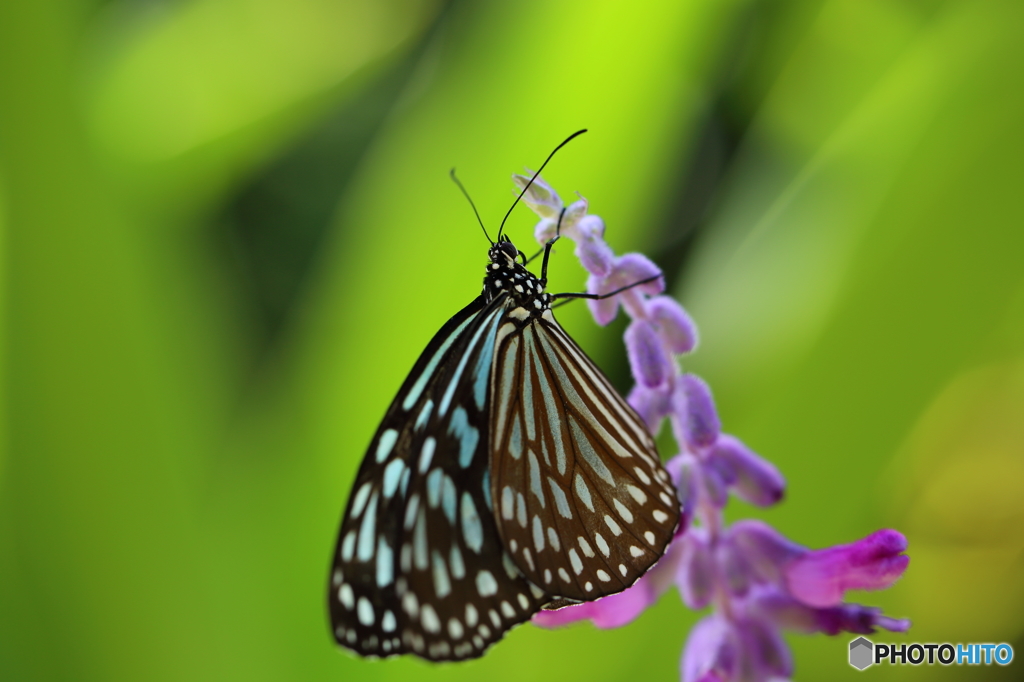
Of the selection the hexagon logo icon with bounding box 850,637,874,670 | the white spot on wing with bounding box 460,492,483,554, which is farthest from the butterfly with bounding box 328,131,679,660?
the hexagon logo icon with bounding box 850,637,874,670

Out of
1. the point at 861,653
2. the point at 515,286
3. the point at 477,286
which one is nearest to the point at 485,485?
the point at 515,286

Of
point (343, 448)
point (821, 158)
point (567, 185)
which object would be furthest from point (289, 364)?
point (821, 158)

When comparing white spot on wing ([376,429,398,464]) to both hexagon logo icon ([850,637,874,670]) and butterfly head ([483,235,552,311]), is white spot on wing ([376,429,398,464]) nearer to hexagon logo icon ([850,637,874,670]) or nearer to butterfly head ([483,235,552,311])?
butterfly head ([483,235,552,311])

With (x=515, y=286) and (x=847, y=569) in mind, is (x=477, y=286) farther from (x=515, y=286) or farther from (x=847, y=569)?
(x=847, y=569)

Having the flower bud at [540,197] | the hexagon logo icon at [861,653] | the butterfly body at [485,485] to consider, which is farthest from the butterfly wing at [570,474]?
the hexagon logo icon at [861,653]

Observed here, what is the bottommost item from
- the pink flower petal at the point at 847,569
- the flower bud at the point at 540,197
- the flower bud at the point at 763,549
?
the pink flower petal at the point at 847,569

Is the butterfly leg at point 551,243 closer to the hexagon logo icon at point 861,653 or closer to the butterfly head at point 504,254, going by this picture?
the butterfly head at point 504,254

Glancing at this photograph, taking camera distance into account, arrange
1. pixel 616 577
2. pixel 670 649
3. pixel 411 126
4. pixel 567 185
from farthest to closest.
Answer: pixel 411 126 < pixel 670 649 < pixel 567 185 < pixel 616 577

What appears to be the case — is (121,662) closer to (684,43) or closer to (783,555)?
(783,555)
